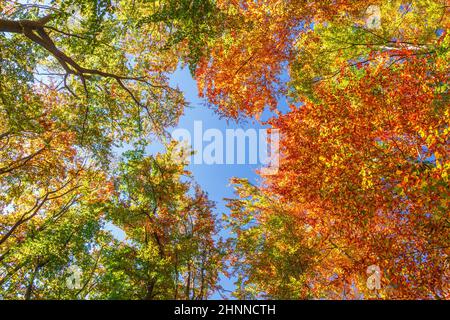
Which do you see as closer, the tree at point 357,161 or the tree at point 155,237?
the tree at point 357,161

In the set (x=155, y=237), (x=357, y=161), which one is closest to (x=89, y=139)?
(x=155, y=237)

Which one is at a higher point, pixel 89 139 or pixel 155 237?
pixel 89 139

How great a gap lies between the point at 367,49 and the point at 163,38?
905 cm

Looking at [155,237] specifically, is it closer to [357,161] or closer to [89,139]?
[89,139]

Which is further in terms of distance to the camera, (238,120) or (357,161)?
(238,120)

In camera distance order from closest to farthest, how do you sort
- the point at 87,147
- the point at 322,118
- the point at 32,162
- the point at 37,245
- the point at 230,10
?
the point at 230,10
the point at 322,118
the point at 87,147
the point at 32,162
the point at 37,245

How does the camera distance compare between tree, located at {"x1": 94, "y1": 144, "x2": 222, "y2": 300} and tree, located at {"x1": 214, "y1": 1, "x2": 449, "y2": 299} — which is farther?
tree, located at {"x1": 94, "y1": 144, "x2": 222, "y2": 300}

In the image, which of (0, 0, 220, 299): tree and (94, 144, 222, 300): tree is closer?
(0, 0, 220, 299): tree

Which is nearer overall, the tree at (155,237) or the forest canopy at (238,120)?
the forest canopy at (238,120)

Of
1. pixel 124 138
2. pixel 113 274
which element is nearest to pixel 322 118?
pixel 124 138

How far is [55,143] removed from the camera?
13.5 meters

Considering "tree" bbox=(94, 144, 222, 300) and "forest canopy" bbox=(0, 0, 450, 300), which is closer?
"forest canopy" bbox=(0, 0, 450, 300)

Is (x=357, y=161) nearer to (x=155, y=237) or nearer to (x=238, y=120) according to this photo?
(x=238, y=120)

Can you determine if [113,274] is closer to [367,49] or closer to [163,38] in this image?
[163,38]
